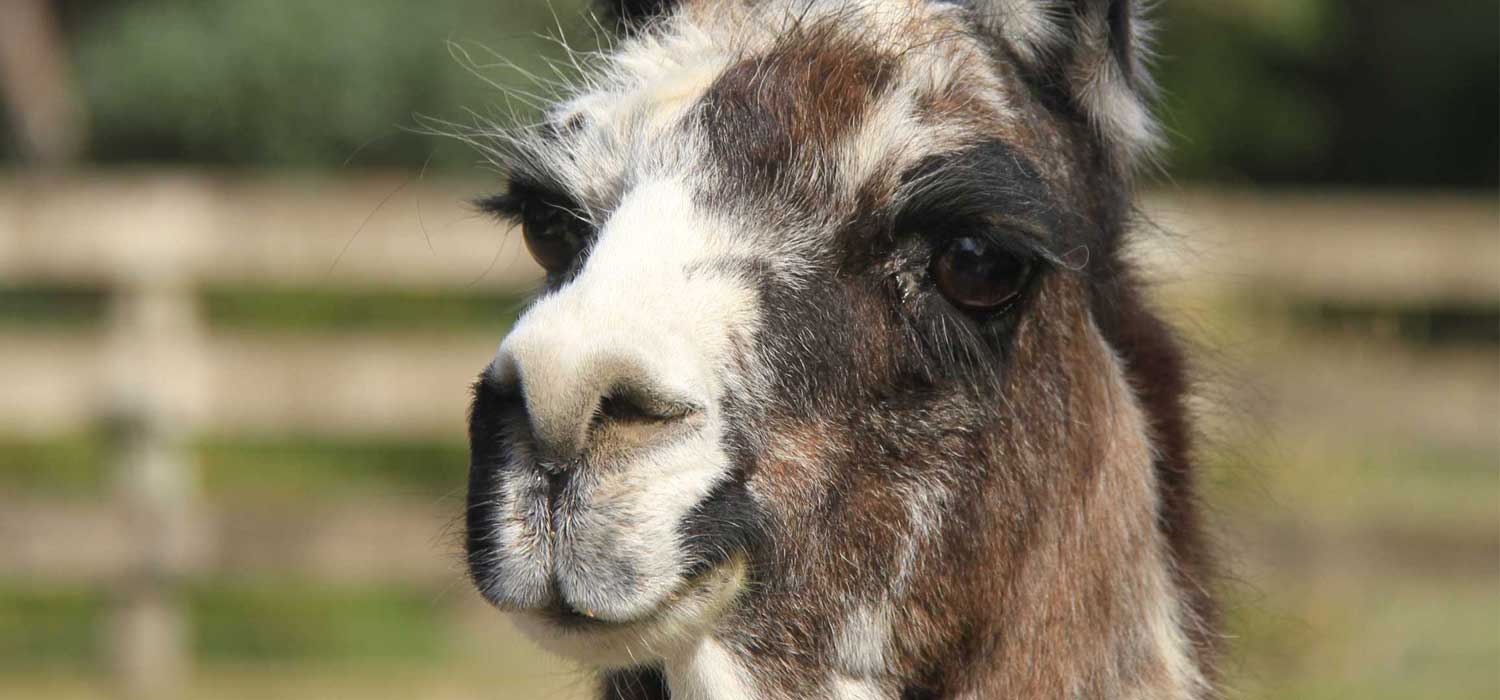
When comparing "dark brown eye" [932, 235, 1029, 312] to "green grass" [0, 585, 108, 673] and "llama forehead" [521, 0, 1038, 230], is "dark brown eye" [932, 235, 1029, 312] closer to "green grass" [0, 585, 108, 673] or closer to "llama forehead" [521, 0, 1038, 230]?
"llama forehead" [521, 0, 1038, 230]

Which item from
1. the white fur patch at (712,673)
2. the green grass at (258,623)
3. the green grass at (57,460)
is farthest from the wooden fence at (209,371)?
the white fur patch at (712,673)

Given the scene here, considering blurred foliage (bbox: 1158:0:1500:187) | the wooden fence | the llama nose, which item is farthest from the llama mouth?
blurred foliage (bbox: 1158:0:1500:187)

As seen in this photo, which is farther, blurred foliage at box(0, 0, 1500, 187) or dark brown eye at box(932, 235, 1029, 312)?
blurred foliage at box(0, 0, 1500, 187)

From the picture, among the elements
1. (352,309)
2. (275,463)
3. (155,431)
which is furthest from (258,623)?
(352,309)

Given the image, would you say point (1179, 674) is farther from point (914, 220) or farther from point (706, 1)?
point (706, 1)

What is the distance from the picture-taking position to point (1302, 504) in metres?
8.52

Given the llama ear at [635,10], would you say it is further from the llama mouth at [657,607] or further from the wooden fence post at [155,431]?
the wooden fence post at [155,431]

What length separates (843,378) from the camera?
2.90m

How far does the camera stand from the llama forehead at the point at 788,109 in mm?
2994

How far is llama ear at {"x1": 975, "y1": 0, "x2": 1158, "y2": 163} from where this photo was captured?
331 cm

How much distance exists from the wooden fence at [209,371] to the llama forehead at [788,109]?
5.25 meters

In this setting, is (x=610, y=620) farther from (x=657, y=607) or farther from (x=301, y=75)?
(x=301, y=75)

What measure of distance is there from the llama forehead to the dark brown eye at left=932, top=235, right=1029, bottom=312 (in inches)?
6.2

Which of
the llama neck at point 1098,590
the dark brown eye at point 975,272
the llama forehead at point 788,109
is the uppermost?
the llama forehead at point 788,109
